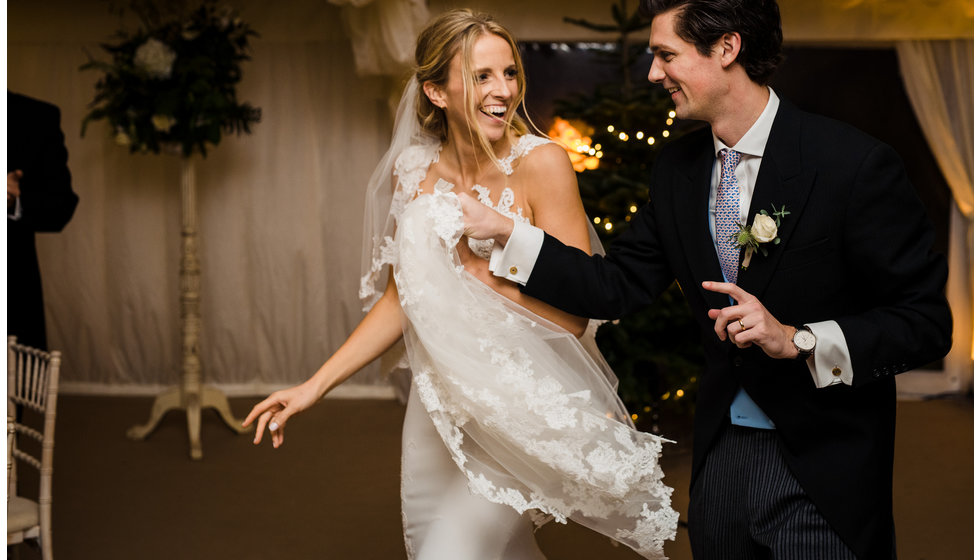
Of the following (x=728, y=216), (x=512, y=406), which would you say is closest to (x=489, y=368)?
(x=512, y=406)

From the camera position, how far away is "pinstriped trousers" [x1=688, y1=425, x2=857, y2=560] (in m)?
1.66

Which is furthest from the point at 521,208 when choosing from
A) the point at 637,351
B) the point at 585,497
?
the point at 637,351

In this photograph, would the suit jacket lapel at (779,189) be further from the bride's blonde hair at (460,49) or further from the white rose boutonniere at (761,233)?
the bride's blonde hair at (460,49)

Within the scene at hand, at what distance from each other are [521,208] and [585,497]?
728 mm

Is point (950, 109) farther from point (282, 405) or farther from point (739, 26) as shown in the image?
point (282, 405)

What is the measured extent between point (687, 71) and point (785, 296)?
18.2 inches

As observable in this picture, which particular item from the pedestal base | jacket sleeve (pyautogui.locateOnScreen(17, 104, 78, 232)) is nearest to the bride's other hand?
jacket sleeve (pyautogui.locateOnScreen(17, 104, 78, 232))

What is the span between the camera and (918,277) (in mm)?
1559

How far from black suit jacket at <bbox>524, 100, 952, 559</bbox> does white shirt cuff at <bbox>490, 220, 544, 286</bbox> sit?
Answer: 11.1 inches

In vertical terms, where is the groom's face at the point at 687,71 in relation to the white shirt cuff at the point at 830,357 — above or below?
above

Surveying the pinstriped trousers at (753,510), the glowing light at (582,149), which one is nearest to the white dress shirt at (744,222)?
the pinstriped trousers at (753,510)

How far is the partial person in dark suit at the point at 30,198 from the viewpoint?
13.2 ft

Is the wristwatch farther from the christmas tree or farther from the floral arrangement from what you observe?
the floral arrangement

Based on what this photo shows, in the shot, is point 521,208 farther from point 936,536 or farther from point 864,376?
point 936,536
